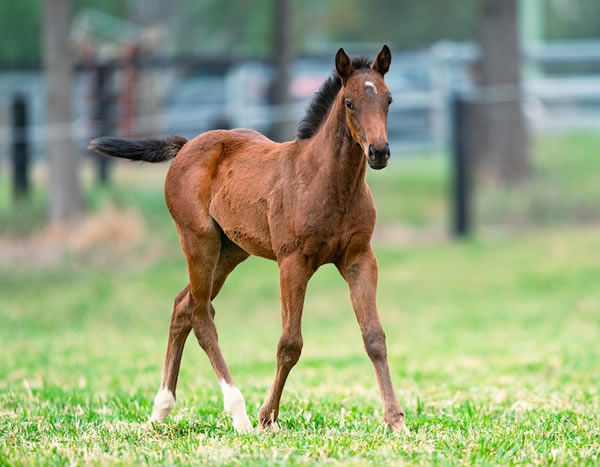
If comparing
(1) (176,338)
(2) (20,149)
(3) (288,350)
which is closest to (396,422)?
(3) (288,350)

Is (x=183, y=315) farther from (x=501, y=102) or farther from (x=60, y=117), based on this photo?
(x=501, y=102)

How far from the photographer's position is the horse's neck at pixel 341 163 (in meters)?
4.88

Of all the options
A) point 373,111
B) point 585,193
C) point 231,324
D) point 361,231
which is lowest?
point 231,324

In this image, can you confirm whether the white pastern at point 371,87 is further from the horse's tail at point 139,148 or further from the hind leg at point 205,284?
the horse's tail at point 139,148

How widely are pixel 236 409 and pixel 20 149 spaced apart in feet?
41.2

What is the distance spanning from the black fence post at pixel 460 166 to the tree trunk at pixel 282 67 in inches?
124

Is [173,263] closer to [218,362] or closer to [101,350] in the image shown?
[101,350]

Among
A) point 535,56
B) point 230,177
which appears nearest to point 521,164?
point 535,56

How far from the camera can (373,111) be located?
4598 mm

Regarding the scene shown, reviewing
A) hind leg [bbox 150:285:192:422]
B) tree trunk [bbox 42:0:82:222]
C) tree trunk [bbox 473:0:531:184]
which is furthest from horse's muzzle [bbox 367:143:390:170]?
tree trunk [bbox 473:0:531:184]

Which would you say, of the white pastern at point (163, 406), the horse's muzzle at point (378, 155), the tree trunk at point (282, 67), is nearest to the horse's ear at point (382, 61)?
the horse's muzzle at point (378, 155)

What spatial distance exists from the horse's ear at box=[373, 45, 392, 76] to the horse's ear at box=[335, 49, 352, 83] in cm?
13

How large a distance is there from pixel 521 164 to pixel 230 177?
1238 centimetres

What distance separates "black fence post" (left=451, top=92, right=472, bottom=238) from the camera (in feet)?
49.9
